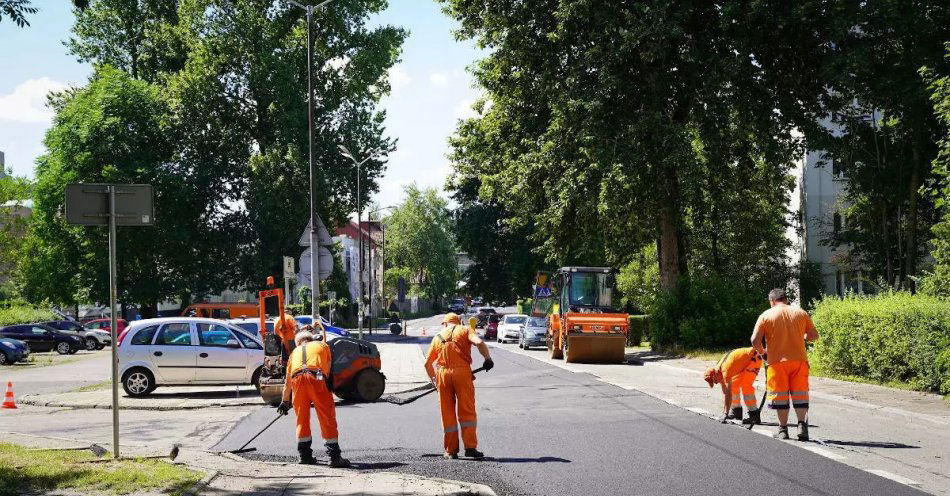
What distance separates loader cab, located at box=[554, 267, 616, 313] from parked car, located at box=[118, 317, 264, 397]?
565 inches

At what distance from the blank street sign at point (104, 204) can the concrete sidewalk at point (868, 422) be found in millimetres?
7766

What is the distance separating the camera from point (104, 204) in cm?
1100

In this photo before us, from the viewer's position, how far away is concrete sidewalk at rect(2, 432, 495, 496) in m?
8.52

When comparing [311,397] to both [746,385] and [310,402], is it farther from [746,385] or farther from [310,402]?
[746,385]

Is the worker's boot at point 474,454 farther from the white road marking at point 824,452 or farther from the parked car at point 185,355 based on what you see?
the parked car at point 185,355

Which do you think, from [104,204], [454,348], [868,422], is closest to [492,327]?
[868,422]

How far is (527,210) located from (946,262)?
17.8m

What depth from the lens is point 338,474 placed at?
9609mm

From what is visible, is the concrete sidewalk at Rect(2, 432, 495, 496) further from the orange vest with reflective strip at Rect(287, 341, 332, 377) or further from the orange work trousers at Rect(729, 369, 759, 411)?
the orange work trousers at Rect(729, 369, 759, 411)

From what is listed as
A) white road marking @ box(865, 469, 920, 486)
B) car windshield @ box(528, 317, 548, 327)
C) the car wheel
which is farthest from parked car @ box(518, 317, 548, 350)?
white road marking @ box(865, 469, 920, 486)

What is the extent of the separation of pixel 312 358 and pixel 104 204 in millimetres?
2874

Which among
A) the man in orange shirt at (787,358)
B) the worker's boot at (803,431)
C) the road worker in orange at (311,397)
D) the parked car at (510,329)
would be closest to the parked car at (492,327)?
the parked car at (510,329)

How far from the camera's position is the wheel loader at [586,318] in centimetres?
2995

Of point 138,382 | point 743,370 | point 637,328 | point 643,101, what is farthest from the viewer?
point 637,328
